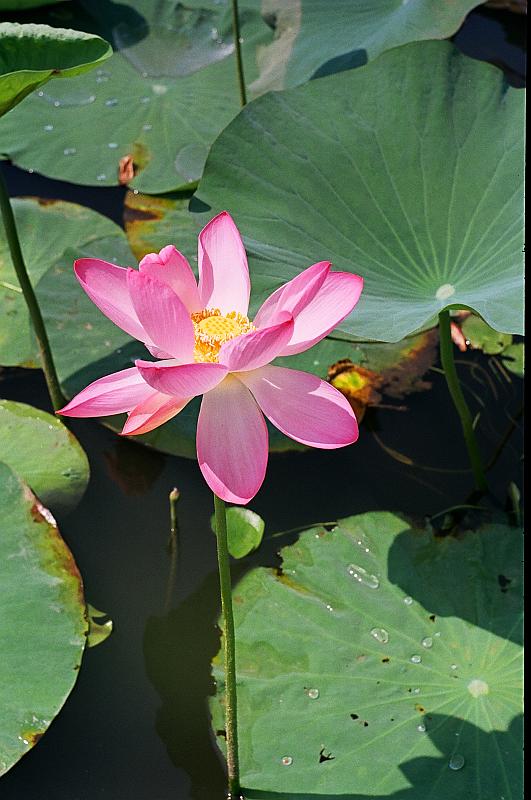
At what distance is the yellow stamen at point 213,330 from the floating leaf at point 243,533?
0.72 metres

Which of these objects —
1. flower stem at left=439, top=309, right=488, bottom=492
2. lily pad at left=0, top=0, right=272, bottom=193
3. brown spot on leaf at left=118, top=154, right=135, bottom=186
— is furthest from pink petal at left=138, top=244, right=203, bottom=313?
brown spot on leaf at left=118, top=154, right=135, bottom=186

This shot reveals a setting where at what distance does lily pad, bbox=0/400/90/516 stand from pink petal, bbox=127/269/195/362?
999 millimetres

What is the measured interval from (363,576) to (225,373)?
0.84 m

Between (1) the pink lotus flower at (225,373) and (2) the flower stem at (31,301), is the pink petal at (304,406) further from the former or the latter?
(2) the flower stem at (31,301)

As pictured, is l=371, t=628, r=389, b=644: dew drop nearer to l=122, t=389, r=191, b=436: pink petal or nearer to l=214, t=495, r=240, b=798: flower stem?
l=214, t=495, r=240, b=798: flower stem

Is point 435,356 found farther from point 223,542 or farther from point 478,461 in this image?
point 223,542

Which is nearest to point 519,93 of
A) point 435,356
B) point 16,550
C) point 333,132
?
point 333,132

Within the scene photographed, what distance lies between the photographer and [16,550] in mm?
1718

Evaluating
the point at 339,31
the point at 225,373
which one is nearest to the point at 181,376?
the point at 225,373

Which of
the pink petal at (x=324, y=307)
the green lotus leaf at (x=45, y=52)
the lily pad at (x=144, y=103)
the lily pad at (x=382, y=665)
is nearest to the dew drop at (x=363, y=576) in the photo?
the lily pad at (x=382, y=665)

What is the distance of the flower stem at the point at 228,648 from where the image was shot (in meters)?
1.18

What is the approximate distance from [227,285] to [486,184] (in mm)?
986

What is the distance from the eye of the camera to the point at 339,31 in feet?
8.89

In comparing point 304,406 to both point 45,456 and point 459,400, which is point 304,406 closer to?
point 459,400
